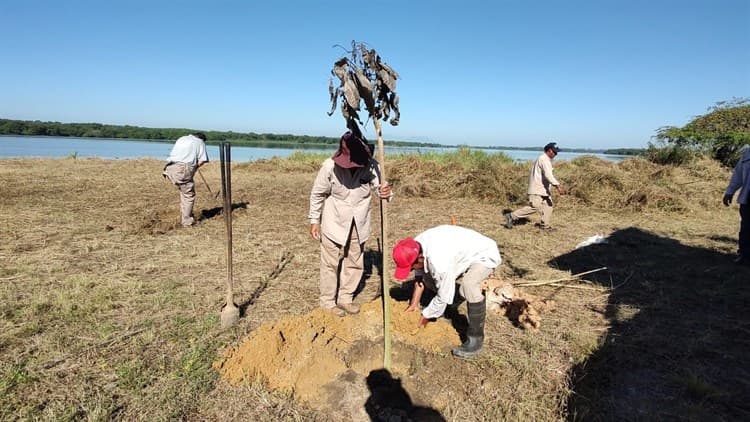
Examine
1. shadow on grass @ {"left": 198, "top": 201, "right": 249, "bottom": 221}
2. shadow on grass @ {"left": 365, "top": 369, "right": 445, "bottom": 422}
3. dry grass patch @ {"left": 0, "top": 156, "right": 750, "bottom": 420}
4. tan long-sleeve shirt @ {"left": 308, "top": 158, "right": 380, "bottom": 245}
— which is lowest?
shadow on grass @ {"left": 365, "top": 369, "right": 445, "bottom": 422}

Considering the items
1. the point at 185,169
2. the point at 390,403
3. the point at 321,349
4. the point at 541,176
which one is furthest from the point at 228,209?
the point at 541,176

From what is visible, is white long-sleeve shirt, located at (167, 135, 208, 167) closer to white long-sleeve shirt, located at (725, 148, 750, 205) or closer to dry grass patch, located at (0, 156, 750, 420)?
dry grass patch, located at (0, 156, 750, 420)

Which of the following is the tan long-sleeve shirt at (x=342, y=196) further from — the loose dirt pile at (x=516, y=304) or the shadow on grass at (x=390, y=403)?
the loose dirt pile at (x=516, y=304)

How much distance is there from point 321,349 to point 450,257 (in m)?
1.21

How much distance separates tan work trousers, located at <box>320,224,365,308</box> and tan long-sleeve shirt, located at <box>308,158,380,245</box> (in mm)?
102

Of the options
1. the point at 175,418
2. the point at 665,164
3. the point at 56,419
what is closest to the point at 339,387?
the point at 175,418

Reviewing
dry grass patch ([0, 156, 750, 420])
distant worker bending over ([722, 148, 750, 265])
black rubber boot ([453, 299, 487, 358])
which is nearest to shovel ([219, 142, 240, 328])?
dry grass patch ([0, 156, 750, 420])

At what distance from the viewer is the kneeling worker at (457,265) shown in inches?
112

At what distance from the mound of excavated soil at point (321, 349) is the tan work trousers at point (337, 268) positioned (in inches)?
15.8

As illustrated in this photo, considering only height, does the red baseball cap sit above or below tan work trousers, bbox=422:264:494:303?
above

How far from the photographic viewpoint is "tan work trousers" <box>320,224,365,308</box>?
3547 millimetres

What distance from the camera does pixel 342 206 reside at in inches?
134

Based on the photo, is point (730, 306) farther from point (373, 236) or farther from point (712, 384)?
point (373, 236)

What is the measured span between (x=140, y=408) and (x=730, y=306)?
5458 millimetres
